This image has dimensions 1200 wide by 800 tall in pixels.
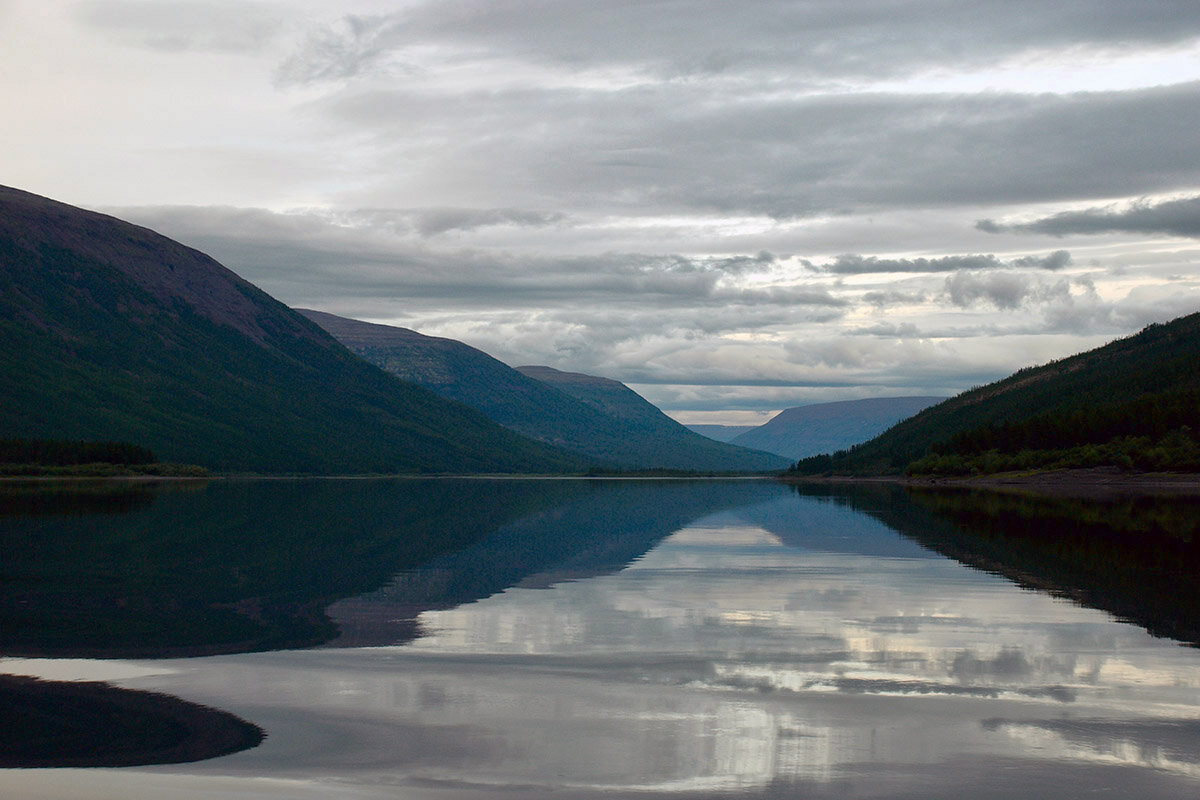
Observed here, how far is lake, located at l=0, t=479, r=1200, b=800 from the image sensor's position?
16469 mm

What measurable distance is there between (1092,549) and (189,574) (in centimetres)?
3938

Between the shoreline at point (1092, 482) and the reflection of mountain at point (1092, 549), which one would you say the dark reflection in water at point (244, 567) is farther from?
the shoreline at point (1092, 482)

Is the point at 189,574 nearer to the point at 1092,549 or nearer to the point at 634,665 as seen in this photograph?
the point at 634,665

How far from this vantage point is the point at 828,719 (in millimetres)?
19625

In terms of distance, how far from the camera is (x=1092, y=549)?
52438mm

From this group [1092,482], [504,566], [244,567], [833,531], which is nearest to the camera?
[244,567]

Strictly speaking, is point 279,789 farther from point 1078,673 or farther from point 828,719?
point 1078,673

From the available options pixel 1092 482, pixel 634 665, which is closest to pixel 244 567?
pixel 634 665

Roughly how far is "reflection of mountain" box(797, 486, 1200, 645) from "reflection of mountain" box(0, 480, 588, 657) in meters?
23.1

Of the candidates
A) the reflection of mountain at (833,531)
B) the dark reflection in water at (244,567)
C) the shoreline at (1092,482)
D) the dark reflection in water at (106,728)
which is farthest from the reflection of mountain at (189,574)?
the shoreline at (1092,482)

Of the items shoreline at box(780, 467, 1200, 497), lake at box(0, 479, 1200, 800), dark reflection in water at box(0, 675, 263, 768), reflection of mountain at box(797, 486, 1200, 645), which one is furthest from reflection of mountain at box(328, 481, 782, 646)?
shoreline at box(780, 467, 1200, 497)

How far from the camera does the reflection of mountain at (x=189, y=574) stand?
2769 centimetres

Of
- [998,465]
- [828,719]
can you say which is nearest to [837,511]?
[828,719]

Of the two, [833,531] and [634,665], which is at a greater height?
[833,531]
